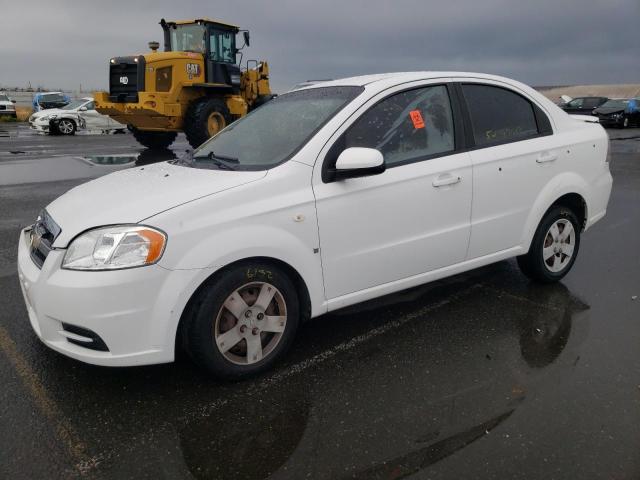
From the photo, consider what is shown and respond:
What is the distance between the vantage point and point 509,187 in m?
3.98

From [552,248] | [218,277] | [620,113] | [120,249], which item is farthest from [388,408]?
[620,113]

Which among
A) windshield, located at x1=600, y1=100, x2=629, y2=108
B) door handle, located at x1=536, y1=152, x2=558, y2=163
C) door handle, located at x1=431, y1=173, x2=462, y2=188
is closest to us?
door handle, located at x1=431, y1=173, x2=462, y2=188

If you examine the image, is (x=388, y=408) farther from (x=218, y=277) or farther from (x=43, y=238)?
(x=43, y=238)

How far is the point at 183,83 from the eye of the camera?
514 inches

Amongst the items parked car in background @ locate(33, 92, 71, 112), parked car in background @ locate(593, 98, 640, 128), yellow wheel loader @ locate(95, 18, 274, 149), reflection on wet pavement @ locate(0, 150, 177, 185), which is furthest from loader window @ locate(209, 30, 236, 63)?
parked car in background @ locate(33, 92, 71, 112)

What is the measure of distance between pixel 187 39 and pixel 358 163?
39.5 ft

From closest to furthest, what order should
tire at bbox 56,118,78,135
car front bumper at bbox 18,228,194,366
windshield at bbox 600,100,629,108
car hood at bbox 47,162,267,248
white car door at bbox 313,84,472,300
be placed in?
car front bumper at bbox 18,228,194,366 → car hood at bbox 47,162,267,248 → white car door at bbox 313,84,472,300 → tire at bbox 56,118,78,135 → windshield at bbox 600,100,629,108

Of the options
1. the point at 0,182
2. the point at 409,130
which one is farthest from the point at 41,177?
the point at 409,130

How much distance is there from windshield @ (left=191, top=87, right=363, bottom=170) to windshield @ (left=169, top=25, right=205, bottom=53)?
34.4ft

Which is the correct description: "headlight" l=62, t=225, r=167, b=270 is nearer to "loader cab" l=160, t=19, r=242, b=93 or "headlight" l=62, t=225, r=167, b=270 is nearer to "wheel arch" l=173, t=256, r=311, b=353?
"wheel arch" l=173, t=256, r=311, b=353

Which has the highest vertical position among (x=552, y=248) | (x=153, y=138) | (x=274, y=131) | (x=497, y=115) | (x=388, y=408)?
(x=153, y=138)

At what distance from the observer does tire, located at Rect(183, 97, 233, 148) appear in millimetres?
13148

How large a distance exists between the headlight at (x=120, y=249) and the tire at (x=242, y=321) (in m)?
0.34

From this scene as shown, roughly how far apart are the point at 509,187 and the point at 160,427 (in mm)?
2860
